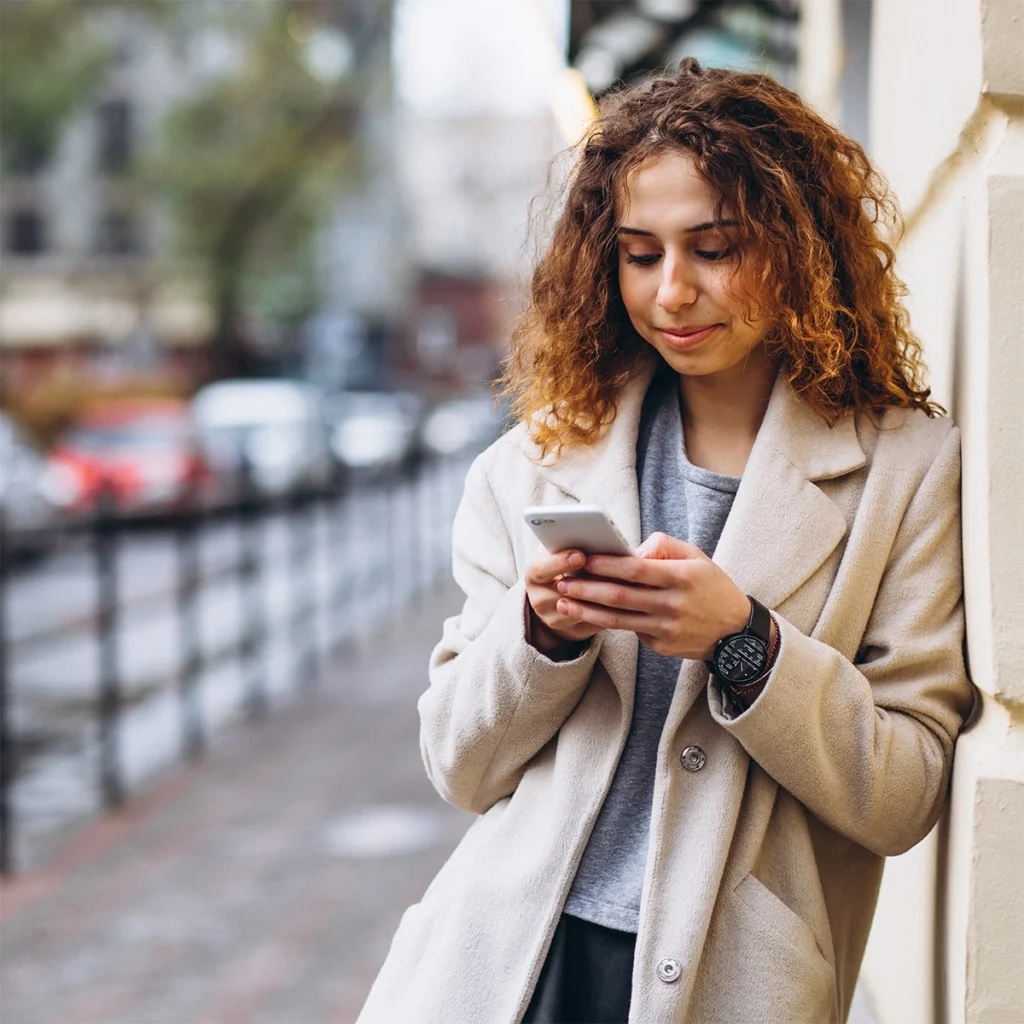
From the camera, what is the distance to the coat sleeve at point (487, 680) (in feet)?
6.16

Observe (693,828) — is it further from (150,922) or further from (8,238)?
(8,238)

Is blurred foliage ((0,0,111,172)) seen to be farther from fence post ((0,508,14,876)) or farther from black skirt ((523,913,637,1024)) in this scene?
black skirt ((523,913,637,1024))

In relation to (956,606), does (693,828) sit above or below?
below

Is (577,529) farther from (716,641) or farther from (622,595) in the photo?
(716,641)

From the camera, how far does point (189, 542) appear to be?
342 inches

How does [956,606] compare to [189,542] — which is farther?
[189,542]

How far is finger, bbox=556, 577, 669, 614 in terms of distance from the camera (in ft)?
5.54

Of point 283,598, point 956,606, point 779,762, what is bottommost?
point 283,598

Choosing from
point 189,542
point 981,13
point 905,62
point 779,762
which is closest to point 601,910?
point 779,762

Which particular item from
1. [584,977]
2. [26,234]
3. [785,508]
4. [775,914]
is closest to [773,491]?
[785,508]

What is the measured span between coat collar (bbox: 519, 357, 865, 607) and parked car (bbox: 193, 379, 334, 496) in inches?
737

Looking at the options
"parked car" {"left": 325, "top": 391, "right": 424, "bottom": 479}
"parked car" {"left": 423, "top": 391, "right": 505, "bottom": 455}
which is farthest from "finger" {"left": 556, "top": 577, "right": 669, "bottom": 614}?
"parked car" {"left": 423, "top": 391, "right": 505, "bottom": 455}

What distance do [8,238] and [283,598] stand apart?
88.9 ft

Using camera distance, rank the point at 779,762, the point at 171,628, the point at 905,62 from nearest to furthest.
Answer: the point at 779,762, the point at 905,62, the point at 171,628
